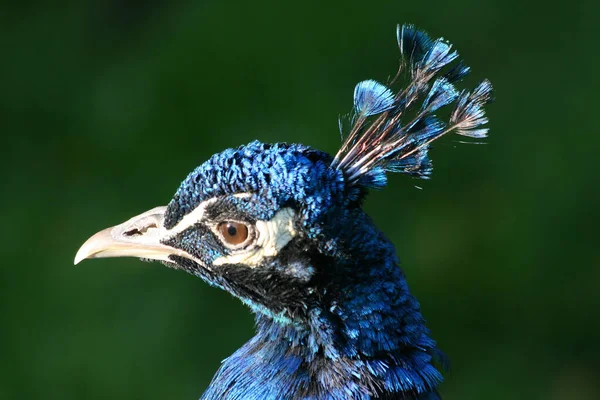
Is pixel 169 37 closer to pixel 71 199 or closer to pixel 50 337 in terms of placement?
pixel 71 199

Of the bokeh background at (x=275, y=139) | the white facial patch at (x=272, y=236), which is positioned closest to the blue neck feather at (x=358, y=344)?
the white facial patch at (x=272, y=236)

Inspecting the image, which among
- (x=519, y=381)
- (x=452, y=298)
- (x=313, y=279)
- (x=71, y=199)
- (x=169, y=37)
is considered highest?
(x=169, y=37)

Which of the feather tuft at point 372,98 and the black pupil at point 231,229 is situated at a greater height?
the feather tuft at point 372,98

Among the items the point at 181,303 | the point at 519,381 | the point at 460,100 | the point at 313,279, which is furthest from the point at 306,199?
the point at 519,381

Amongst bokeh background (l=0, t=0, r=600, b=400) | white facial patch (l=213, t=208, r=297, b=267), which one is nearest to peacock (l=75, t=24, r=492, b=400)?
white facial patch (l=213, t=208, r=297, b=267)

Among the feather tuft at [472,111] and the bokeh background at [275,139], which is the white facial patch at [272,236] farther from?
the bokeh background at [275,139]

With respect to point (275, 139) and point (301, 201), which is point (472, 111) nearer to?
point (301, 201)

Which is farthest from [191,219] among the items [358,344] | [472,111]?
[472,111]
